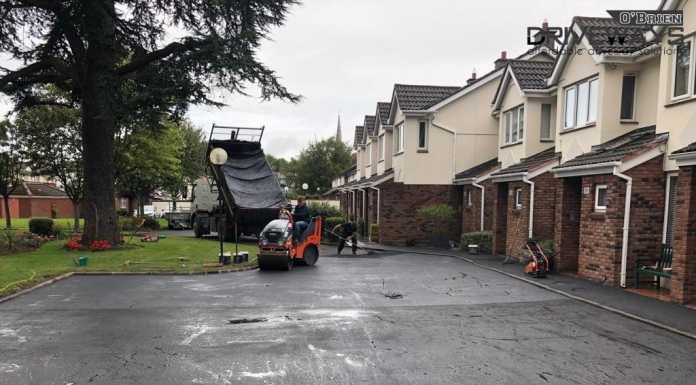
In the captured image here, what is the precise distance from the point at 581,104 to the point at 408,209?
34.0 feet

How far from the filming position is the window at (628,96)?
506 inches

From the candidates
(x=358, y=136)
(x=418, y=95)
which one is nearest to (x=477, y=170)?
(x=418, y=95)

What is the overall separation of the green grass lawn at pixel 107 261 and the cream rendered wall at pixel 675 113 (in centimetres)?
1115

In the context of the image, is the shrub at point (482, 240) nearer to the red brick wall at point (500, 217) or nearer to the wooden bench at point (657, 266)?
the red brick wall at point (500, 217)

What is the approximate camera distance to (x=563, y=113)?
15.0m

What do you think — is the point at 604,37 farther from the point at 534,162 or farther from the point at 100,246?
the point at 100,246

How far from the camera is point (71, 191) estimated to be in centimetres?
2616

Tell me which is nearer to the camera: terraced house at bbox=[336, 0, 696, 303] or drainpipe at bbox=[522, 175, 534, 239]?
terraced house at bbox=[336, 0, 696, 303]

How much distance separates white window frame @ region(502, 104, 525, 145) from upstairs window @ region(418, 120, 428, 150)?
433cm

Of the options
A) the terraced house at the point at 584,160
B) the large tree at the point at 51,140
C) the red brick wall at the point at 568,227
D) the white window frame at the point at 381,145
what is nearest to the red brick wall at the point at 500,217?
the terraced house at the point at 584,160

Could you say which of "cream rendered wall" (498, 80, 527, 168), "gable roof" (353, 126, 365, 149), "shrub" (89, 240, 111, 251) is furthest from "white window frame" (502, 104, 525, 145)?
"gable roof" (353, 126, 365, 149)

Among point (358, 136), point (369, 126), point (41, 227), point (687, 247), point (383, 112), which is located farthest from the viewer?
point (358, 136)

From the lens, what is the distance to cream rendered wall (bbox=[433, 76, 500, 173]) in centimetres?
2302

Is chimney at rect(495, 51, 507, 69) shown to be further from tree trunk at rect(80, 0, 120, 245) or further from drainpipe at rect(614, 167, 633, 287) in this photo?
tree trunk at rect(80, 0, 120, 245)
